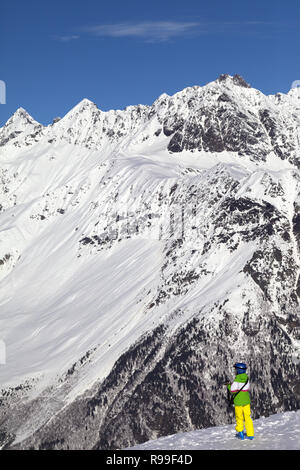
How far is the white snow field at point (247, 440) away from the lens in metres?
50.2

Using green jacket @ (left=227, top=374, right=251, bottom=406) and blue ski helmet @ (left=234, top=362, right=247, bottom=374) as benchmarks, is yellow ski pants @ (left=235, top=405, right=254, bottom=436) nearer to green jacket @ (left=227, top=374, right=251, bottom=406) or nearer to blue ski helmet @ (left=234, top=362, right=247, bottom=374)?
green jacket @ (left=227, top=374, right=251, bottom=406)

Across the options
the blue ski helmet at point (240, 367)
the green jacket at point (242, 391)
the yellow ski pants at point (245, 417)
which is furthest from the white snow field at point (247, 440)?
the blue ski helmet at point (240, 367)

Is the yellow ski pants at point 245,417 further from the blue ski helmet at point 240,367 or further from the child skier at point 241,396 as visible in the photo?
the blue ski helmet at point 240,367

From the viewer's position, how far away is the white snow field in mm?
50250

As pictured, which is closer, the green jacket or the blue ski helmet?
the blue ski helmet

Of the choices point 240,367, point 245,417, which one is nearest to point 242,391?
point 245,417

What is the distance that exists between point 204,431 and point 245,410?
8887mm

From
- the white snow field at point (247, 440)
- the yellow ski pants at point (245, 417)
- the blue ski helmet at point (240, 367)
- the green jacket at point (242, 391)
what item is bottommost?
the white snow field at point (247, 440)

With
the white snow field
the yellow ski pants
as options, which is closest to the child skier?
the yellow ski pants

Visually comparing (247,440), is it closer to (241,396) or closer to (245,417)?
(245,417)

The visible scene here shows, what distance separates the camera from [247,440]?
5200 cm

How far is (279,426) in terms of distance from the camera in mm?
55781
